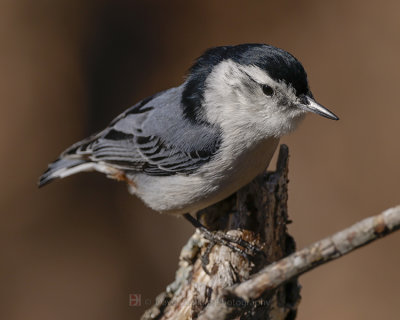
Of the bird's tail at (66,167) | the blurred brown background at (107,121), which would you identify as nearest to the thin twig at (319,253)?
the bird's tail at (66,167)

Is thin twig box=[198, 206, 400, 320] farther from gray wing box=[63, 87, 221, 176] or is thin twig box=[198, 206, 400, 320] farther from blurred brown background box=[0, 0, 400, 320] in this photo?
blurred brown background box=[0, 0, 400, 320]

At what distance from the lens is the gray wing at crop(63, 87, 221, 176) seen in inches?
95.6

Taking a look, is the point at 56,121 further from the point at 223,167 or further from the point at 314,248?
the point at 314,248

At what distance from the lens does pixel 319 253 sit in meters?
1.43

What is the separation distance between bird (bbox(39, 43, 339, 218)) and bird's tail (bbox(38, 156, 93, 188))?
0.45 ft

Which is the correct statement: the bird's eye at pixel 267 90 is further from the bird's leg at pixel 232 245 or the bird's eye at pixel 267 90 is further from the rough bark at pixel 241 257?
the bird's leg at pixel 232 245

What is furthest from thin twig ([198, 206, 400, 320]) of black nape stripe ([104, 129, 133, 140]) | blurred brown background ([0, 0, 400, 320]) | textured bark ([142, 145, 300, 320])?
blurred brown background ([0, 0, 400, 320])

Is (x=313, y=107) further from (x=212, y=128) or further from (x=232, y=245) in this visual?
(x=232, y=245)

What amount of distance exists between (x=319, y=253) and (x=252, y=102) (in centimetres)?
100

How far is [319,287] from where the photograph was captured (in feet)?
13.2

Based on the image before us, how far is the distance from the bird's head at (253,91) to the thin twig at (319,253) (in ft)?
2.93

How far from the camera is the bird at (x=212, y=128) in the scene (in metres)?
2.25

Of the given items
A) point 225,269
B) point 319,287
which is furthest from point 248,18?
point 225,269

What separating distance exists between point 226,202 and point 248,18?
2462 millimetres
